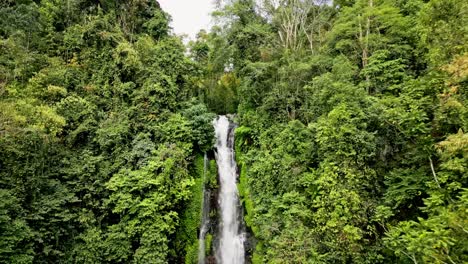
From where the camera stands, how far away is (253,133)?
57.2 feet

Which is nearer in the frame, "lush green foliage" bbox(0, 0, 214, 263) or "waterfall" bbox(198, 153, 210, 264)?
"lush green foliage" bbox(0, 0, 214, 263)

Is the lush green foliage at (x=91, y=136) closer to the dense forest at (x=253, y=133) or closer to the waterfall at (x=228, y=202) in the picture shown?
the dense forest at (x=253, y=133)

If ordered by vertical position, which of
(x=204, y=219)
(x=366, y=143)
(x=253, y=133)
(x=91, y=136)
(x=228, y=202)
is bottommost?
(x=204, y=219)

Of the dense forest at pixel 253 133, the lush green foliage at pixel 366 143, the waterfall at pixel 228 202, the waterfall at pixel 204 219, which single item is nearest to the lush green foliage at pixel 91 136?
the dense forest at pixel 253 133

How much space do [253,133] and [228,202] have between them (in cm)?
399

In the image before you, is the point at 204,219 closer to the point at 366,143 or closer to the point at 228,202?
the point at 228,202

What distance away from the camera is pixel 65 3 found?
18.2 metres

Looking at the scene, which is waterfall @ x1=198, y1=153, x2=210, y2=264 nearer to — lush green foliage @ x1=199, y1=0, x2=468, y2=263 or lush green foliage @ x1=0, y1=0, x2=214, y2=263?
lush green foliage @ x1=0, y1=0, x2=214, y2=263

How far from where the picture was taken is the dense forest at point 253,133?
26.1 ft

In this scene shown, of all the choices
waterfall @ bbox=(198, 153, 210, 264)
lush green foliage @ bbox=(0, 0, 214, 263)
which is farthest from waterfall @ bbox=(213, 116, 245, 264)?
lush green foliage @ bbox=(0, 0, 214, 263)

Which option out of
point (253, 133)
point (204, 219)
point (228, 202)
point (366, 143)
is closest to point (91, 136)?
point (204, 219)

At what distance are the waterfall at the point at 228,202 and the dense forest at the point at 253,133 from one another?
2.53ft

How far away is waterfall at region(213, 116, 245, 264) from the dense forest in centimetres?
77

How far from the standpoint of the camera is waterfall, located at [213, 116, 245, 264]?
15.3m
